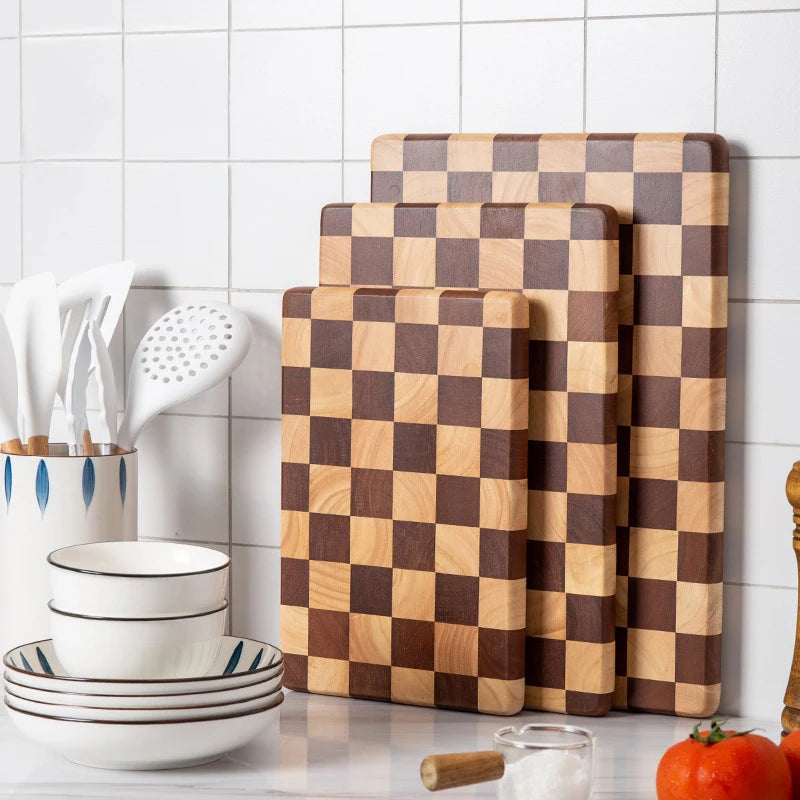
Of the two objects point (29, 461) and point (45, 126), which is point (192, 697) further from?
point (45, 126)

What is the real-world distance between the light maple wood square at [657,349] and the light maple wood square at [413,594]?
0.23 metres

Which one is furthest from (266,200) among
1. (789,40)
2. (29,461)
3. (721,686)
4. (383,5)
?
(721,686)

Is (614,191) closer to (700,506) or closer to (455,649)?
(700,506)

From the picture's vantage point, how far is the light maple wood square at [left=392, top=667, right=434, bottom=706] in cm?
95

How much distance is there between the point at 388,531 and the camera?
951 millimetres

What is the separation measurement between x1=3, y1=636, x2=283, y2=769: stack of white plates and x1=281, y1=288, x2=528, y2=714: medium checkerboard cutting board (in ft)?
0.52

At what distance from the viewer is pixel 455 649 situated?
936mm

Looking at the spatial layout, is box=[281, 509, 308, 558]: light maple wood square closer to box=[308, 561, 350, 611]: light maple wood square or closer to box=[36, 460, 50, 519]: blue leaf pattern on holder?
box=[308, 561, 350, 611]: light maple wood square

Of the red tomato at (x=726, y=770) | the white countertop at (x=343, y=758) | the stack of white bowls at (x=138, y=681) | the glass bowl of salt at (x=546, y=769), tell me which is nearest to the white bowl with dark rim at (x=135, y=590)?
the stack of white bowls at (x=138, y=681)

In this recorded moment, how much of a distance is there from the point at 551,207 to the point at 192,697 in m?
0.43

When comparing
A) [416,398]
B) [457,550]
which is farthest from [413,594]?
[416,398]

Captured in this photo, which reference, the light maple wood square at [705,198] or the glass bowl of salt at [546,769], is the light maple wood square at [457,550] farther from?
the light maple wood square at [705,198]

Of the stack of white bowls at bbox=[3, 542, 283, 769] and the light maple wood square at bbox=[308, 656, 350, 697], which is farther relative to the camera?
the light maple wood square at bbox=[308, 656, 350, 697]

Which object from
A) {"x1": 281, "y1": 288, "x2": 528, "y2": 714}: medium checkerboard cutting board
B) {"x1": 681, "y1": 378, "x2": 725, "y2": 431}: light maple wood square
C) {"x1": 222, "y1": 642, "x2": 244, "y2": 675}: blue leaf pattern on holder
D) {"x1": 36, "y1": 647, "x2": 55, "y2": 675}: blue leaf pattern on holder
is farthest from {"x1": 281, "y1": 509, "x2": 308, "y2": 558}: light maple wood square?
{"x1": 681, "y1": 378, "x2": 725, "y2": 431}: light maple wood square
